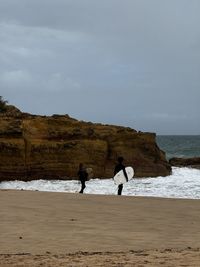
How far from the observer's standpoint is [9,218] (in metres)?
12.0

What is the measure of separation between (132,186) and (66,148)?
4.58 metres

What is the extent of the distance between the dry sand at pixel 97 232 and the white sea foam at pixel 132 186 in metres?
7.85

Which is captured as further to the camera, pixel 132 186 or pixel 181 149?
pixel 181 149

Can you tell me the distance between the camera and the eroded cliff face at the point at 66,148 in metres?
27.9

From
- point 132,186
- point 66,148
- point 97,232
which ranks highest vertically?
point 66,148

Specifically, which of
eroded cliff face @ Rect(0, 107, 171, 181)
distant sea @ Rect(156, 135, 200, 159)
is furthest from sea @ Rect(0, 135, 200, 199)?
distant sea @ Rect(156, 135, 200, 159)

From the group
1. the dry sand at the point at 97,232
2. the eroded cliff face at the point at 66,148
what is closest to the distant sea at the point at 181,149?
the eroded cliff face at the point at 66,148

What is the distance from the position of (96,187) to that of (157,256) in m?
18.9

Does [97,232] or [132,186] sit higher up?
[132,186]

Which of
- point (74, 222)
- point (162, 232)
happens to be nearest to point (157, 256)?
point (162, 232)

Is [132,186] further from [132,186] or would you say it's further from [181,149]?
[181,149]

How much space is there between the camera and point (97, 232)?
414 inches

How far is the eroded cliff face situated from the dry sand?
10.7 m

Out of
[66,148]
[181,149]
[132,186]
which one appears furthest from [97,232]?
[181,149]
